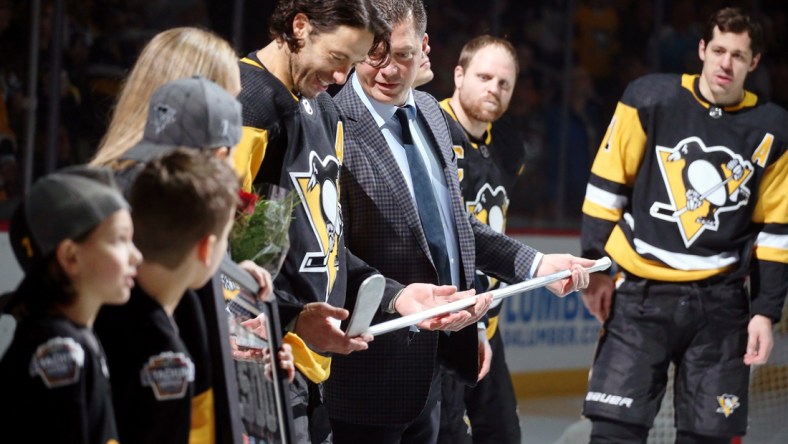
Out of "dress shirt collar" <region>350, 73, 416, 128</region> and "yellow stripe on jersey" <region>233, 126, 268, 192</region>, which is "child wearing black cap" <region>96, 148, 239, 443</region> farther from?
"dress shirt collar" <region>350, 73, 416, 128</region>

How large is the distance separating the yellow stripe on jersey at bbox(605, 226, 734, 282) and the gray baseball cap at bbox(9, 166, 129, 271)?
2553mm

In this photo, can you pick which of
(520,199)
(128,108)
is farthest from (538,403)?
(128,108)

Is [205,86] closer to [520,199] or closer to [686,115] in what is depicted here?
[686,115]

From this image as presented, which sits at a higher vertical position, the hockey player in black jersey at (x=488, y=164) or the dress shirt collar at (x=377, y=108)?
the dress shirt collar at (x=377, y=108)

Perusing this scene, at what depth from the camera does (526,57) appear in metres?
7.19

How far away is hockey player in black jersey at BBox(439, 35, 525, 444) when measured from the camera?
151 inches

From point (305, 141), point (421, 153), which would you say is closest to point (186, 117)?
point (305, 141)

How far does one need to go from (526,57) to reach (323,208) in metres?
5.03

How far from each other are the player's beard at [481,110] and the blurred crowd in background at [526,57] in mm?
1688

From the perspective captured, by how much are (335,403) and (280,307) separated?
57cm

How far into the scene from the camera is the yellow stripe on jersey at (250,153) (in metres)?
2.12

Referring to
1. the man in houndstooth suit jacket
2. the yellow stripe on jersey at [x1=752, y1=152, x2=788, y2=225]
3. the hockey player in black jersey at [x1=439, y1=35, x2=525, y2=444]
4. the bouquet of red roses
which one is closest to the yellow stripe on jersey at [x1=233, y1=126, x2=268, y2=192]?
the bouquet of red roses

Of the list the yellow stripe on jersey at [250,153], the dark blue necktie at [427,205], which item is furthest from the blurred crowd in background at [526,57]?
the yellow stripe on jersey at [250,153]

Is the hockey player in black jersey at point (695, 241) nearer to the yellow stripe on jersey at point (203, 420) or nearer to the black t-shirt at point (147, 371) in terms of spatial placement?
the yellow stripe on jersey at point (203, 420)
